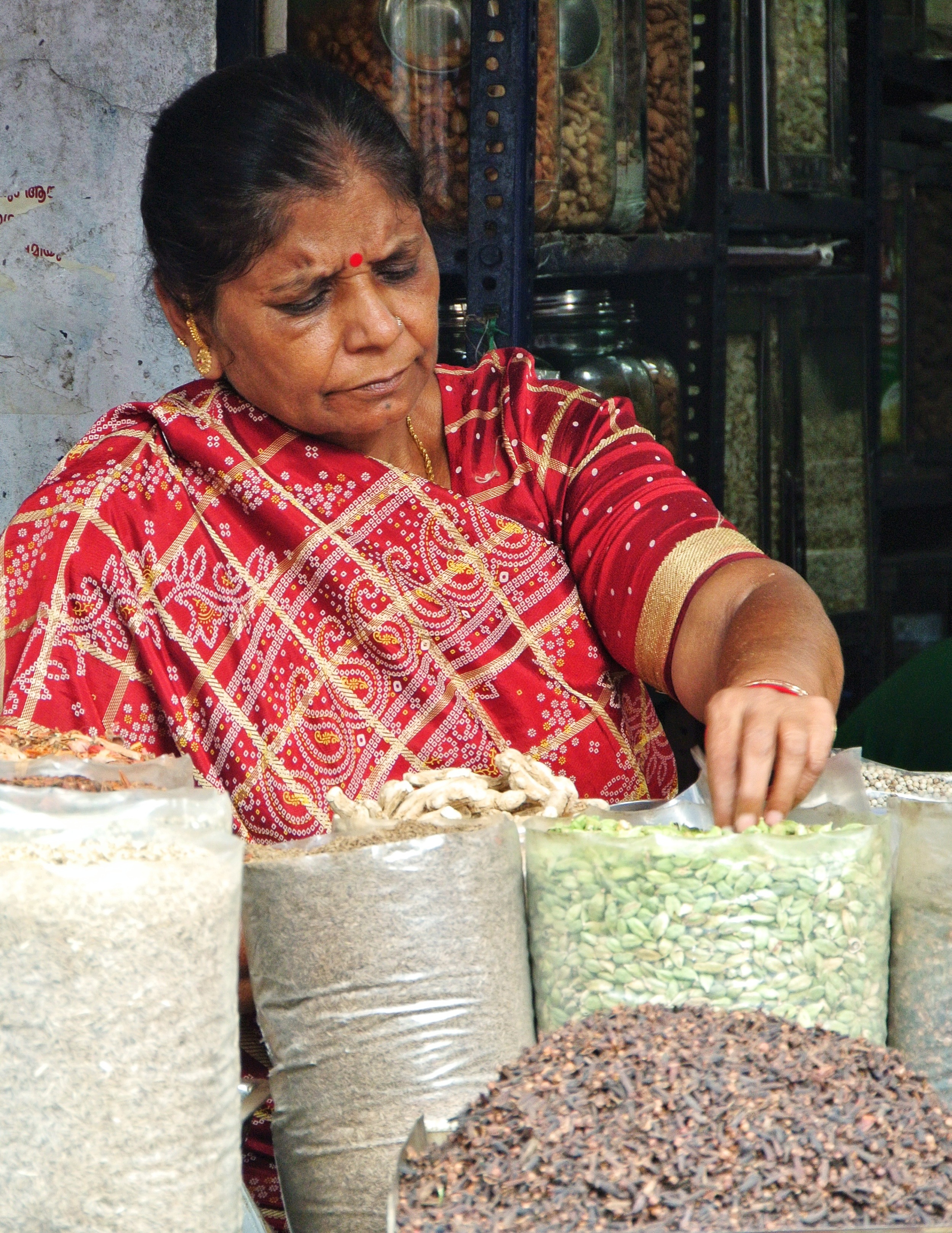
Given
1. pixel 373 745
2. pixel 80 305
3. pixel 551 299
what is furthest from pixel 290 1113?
pixel 551 299

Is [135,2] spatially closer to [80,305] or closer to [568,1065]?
[80,305]

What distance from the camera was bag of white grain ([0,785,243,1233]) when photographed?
0.67 m

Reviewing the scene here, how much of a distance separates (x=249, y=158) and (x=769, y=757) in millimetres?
829

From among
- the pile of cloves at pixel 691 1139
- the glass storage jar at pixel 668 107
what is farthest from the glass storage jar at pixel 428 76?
the pile of cloves at pixel 691 1139

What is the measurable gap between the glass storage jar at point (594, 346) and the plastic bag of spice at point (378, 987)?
148 cm

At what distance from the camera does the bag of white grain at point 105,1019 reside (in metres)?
0.67

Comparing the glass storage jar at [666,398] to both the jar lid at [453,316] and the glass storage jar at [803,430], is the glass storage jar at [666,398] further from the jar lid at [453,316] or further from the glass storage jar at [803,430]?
the jar lid at [453,316]

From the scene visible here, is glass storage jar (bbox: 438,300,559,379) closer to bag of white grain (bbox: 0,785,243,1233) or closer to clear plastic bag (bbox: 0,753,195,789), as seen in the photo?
clear plastic bag (bbox: 0,753,195,789)

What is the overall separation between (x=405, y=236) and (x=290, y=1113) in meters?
0.93

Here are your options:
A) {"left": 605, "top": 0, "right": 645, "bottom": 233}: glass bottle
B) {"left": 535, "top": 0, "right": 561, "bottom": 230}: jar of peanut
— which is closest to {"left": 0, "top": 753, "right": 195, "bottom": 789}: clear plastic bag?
{"left": 535, "top": 0, "right": 561, "bottom": 230}: jar of peanut

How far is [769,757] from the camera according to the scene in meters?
0.99

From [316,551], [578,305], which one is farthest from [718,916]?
[578,305]

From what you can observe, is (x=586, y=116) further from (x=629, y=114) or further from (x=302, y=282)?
(x=302, y=282)

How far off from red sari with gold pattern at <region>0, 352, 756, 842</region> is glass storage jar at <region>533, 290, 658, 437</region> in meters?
0.67
